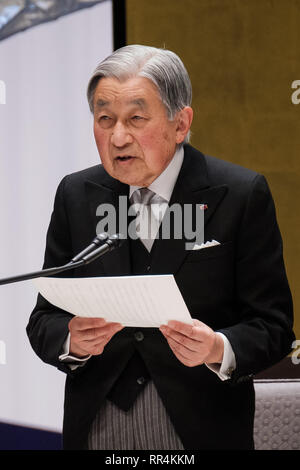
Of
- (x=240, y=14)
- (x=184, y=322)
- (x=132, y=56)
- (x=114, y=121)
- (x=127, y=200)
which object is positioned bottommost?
(x=184, y=322)

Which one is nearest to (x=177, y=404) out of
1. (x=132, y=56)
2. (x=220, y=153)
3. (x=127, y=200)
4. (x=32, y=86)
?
(x=127, y=200)

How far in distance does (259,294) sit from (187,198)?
269 mm

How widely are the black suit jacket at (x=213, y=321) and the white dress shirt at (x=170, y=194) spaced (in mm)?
18

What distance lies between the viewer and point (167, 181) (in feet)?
5.38

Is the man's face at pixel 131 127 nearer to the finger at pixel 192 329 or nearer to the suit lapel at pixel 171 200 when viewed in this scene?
the suit lapel at pixel 171 200

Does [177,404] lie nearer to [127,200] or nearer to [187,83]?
[127,200]

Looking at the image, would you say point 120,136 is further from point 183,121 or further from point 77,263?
point 77,263

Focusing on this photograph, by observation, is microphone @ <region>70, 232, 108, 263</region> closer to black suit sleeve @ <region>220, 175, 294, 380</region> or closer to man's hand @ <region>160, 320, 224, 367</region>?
man's hand @ <region>160, 320, 224, 367</region>

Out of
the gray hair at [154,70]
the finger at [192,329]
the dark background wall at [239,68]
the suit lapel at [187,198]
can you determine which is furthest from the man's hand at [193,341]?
the dark background wall at [239,68]

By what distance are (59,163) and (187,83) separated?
6.55ft

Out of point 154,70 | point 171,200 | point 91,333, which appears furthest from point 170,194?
point 91,333

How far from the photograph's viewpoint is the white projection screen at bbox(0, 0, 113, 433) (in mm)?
3445
